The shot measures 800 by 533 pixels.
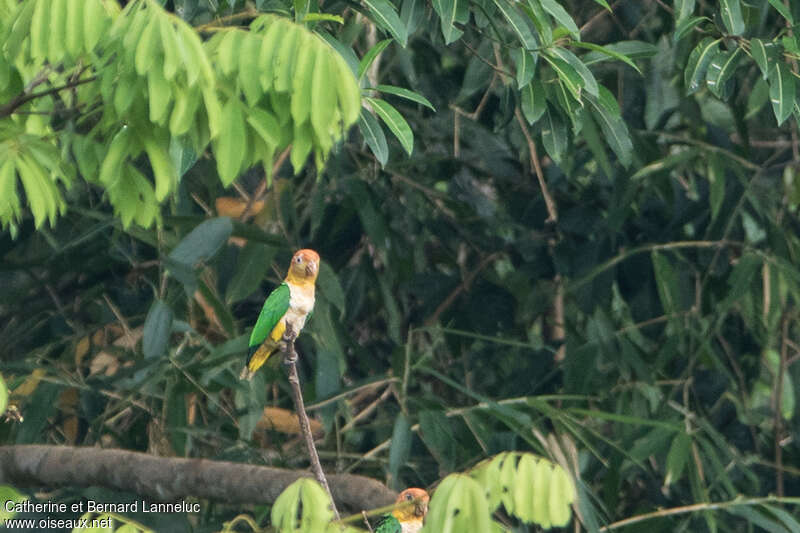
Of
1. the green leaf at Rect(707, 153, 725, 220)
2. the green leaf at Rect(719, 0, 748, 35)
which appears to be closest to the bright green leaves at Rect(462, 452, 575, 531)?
the green leaf at Rect(719, 0, 748, 35)

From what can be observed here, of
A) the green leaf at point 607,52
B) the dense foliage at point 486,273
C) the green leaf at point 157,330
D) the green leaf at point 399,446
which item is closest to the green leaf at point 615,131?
the dense foliage at point 486,273

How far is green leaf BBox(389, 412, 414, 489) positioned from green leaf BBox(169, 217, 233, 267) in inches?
24.4

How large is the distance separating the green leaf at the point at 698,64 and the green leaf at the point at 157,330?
4.31 feet

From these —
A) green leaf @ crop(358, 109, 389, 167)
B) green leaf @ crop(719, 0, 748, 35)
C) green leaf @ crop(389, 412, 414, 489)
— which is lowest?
green leaf @ crop(389, 412, 414, 489)

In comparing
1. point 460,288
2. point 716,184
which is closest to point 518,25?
point 716,184

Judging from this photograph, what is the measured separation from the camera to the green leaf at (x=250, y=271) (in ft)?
10.7

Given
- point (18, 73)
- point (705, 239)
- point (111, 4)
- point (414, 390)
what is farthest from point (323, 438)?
point (111, 4)

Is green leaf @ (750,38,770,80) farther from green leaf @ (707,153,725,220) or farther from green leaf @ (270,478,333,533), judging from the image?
green leaf @ (270,478,333,533)

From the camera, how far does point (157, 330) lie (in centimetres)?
297

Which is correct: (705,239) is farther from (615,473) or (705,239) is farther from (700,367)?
(615,473)

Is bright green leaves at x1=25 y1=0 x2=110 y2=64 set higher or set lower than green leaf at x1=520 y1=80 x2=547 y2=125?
higher

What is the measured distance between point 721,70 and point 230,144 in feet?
4.28

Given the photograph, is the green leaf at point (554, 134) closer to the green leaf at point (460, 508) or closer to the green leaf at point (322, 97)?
the green leaf at point (322, 97)

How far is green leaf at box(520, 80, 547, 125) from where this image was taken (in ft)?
8.39
